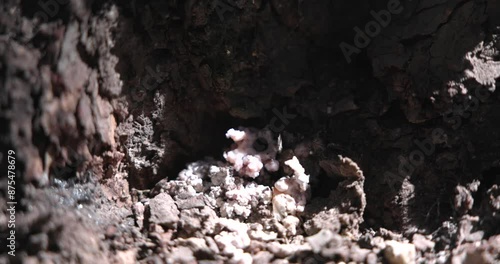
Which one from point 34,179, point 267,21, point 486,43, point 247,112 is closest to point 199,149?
point 247,112

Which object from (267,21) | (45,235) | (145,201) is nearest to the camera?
(45,235)

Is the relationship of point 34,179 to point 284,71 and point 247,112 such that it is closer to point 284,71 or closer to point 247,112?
point 247,112

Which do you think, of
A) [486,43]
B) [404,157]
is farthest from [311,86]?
[486,43]

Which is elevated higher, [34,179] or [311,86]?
[311,86]

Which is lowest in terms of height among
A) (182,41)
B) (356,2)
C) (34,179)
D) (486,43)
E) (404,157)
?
(34,179)

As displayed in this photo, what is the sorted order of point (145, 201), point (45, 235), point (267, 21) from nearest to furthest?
1. point (45, 235)
2. point (145, 201)
3. point (267, 21)

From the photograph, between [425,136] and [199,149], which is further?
[199,149]

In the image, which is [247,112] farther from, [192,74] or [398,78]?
[398,78]
